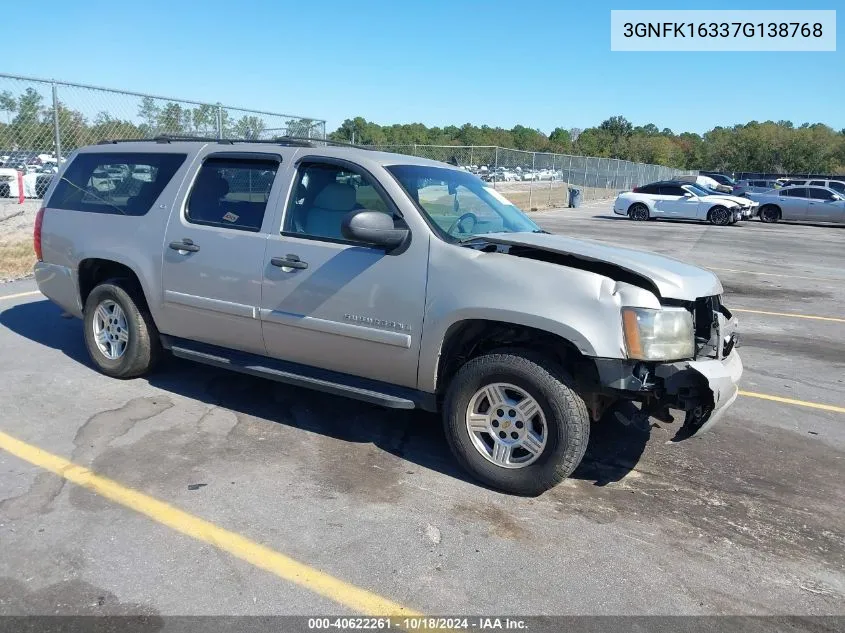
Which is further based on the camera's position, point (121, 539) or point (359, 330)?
point (359, 330)

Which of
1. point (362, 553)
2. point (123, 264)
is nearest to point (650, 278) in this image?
point (362, 553)

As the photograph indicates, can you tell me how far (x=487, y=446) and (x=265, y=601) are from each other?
5.21 ft

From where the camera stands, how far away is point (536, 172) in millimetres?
31656

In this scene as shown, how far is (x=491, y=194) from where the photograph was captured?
5.22 metres

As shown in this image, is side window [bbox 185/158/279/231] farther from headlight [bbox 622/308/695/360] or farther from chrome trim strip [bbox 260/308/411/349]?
headlight [bbox 622/308/695/360]

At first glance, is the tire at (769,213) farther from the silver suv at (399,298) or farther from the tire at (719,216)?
the silver suv at (399,298)

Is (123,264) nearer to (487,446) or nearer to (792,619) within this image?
(487,446)

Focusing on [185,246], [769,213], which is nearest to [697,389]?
[185,246]

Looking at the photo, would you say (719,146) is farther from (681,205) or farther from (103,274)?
(103,274)

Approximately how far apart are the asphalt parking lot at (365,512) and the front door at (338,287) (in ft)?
2.08

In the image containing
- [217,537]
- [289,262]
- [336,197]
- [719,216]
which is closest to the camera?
[217,537]

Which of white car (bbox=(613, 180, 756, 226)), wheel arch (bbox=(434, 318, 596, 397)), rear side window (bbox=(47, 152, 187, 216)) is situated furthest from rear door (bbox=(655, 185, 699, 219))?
wheel arch (bbox=(434, 318, 596, 397))

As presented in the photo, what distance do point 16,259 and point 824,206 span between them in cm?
2751

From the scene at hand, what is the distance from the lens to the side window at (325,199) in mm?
4484
